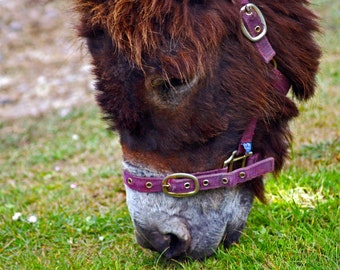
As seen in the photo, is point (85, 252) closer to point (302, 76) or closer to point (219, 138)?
point (219, 138)

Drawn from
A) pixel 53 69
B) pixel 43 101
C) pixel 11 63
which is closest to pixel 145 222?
pixel 43 101

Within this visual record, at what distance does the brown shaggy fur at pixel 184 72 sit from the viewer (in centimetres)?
242

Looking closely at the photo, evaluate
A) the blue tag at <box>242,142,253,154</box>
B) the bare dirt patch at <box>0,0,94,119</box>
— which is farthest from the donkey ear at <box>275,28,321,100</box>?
the bare dirt patch at <box>0,0,94,119</box>

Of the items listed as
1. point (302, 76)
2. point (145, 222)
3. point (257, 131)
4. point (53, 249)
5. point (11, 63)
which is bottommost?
point (11, 63)

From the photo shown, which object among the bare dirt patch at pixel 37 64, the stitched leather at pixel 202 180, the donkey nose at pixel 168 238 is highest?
the stitched leather at pixel 202 180

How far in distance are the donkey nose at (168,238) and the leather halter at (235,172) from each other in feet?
0.46

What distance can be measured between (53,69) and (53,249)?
6.15m

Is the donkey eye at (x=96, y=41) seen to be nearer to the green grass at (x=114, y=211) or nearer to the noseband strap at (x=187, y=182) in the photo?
the noseband strap at (x=187, y=182)

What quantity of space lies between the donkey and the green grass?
11.8 inches

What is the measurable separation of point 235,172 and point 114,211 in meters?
1.32

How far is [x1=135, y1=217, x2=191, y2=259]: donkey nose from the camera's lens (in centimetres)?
253

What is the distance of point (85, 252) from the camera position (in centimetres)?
319

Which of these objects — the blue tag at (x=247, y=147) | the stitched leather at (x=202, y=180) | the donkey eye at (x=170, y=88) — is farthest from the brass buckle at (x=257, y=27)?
the stitched leather at (x=202, y=180)

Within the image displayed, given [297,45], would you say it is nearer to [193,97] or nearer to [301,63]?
[301,63]
